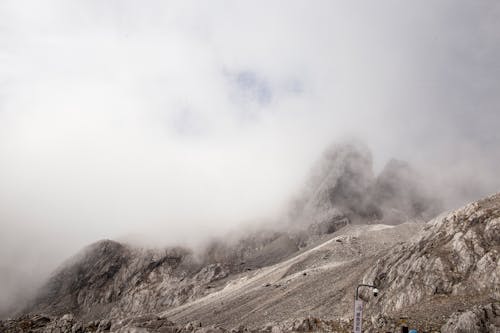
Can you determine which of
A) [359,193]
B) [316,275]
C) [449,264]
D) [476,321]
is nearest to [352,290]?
[316,275]

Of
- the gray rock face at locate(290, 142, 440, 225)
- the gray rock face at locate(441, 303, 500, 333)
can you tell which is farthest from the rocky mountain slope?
the gray rock face at locate(290, 142, 440, 225)

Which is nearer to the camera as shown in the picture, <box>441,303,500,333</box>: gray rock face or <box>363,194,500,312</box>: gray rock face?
<box>441,303,500,333</box>: gray rock face

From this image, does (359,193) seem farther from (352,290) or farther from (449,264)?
(449,264)

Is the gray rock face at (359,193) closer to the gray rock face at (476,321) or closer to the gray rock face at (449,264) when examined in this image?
the gray rock face at (449,264)

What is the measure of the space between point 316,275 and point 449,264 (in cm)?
3206

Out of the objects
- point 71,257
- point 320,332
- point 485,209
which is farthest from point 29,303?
point 485,209

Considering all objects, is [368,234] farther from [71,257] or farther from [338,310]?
[71,257]

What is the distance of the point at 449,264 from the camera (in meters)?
54.6

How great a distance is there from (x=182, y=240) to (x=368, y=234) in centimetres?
7910

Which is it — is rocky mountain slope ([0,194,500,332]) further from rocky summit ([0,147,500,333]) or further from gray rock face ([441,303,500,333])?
rocky summit ([0,147,500,333])

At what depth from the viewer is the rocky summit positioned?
48719 mm

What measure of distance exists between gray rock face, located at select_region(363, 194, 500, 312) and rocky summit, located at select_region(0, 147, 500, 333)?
190 mm

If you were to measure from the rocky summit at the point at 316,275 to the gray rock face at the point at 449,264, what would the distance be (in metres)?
0.19

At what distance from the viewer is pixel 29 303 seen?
13912 cm
